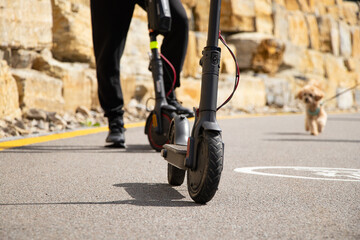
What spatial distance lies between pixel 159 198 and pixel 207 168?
421 mm

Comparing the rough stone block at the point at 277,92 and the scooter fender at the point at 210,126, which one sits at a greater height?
the scooter fender at the point at 210,126

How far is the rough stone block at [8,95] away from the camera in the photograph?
6.79 m

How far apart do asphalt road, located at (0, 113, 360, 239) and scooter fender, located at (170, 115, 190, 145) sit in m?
0.26

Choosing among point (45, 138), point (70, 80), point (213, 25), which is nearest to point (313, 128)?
point (45, 138)

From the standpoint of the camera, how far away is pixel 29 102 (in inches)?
303

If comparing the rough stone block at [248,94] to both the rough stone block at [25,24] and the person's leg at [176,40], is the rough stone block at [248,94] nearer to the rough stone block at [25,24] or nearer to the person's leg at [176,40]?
the rough stone block at [25,24]

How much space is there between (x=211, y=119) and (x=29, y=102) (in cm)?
559

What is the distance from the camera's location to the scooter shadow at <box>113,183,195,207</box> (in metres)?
2.58

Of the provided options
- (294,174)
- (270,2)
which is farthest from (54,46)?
(270,2)

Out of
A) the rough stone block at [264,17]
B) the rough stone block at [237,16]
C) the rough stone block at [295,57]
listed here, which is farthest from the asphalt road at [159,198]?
the rough stone block at [295,57]

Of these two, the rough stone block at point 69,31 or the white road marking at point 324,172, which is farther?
the rough stone block at point 69,31

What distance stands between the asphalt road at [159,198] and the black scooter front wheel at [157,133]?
125 millimetres

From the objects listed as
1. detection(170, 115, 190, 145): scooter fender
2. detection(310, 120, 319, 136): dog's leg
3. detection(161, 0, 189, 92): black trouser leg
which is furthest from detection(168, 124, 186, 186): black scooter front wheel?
detection(310, 120, 319, 136): dog's leg

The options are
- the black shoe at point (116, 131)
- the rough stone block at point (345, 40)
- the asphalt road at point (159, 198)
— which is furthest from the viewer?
the rough stone block at point (345, 40)
